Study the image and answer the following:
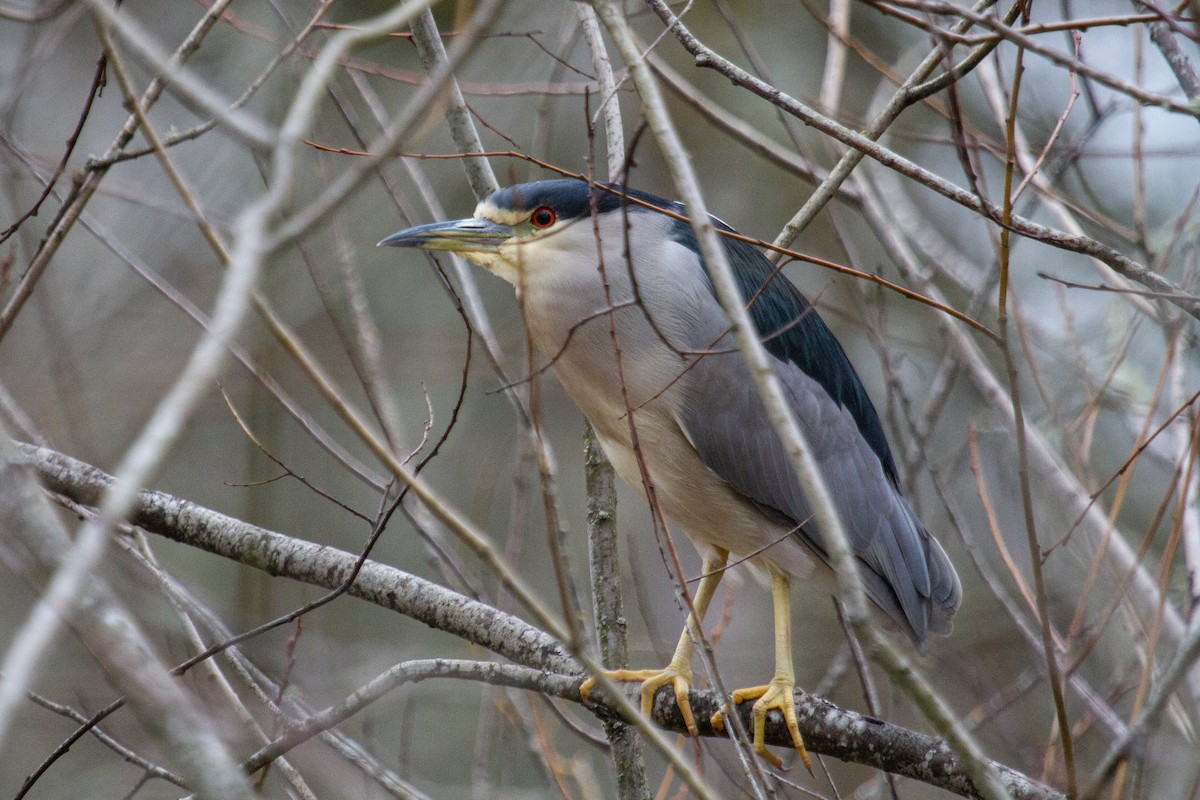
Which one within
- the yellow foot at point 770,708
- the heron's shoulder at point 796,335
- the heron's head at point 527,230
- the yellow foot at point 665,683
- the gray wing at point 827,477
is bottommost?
the yellow foot at point 770,708

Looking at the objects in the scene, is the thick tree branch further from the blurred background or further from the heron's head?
the heron's head

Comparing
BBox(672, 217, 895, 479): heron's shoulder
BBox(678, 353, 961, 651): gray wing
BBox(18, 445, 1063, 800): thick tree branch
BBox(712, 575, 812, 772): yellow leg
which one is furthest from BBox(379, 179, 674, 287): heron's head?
BBox(712, 575, 812, 772): yellow leg

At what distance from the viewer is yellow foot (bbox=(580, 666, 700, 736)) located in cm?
277

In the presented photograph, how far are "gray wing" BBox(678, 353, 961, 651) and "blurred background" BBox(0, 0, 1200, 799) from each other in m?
0.17

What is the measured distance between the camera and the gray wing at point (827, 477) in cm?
312

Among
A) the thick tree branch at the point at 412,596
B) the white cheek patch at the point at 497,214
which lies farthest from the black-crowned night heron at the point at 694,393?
the thick tree branch at the point at 412,596

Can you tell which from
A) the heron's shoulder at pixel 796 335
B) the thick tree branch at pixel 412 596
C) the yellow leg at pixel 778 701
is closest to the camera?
the thick tree branch at pixel 412 596

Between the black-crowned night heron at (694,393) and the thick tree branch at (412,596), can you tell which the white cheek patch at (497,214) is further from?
the thick tree branch at (412,596)

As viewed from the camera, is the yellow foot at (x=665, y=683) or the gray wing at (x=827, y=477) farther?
the gray wing at (x=827, y=477)

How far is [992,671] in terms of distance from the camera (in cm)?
494

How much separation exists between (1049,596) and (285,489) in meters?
4.26

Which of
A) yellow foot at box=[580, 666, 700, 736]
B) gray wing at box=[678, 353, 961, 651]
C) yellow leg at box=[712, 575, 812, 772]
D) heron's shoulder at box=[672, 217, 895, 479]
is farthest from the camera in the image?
heron's shoulder at box=[672, 217, 895, 479]

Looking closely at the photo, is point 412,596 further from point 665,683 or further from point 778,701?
point 778,701

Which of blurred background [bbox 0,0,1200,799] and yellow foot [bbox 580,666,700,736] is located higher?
blurred background [bbox 0,0,1200,799]
